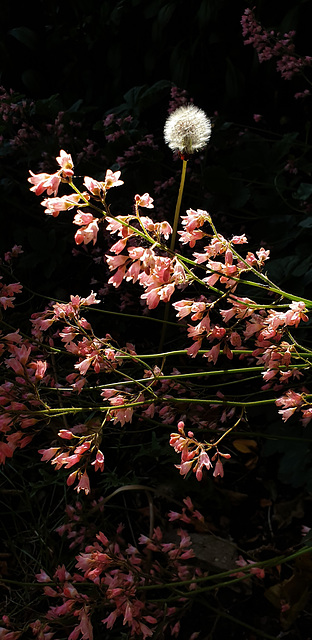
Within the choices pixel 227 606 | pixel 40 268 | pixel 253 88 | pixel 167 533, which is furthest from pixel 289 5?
pixel 227 606

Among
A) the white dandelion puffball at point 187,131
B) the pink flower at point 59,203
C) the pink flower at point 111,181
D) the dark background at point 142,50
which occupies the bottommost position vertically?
the dark background at point 142,50

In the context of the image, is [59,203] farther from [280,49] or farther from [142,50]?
[142,50]

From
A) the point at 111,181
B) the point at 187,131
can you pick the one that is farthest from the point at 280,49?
the point at 111,181

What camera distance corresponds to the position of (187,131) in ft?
4.24

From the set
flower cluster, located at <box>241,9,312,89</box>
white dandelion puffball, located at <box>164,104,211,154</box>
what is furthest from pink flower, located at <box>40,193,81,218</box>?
flower cluster, located at <box>241,9,312,89</box>

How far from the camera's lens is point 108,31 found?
287cm

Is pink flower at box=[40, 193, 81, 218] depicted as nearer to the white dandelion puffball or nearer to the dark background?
the white dandelion puffball

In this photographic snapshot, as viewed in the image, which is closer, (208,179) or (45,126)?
(208,179)

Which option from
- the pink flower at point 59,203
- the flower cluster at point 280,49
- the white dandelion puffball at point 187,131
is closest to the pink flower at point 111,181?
the pink flower at point 59,203

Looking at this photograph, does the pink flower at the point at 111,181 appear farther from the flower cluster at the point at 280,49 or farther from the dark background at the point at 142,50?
the dark background at the point at 142,50

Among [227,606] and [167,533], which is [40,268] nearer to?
[167,533]

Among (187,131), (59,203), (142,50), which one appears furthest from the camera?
(142,50)

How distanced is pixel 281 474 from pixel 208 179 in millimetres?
1105

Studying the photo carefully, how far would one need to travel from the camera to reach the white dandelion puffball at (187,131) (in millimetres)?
1271
